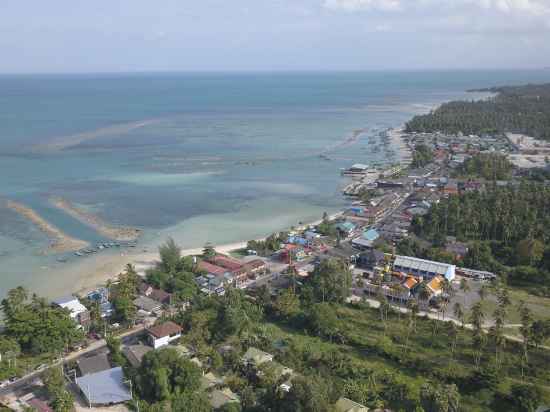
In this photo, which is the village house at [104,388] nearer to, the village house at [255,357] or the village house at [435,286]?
the village house at [255,357]

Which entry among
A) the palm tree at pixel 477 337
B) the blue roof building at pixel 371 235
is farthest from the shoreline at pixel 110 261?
the palm tree at pixel 477 337

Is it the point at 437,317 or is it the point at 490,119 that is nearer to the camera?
the point at 437,317

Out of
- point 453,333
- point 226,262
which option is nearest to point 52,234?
point 226,262

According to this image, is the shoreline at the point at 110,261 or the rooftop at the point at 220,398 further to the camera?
the shoreline at the point at 110,261

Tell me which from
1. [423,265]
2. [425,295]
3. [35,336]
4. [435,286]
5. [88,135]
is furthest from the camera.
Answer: [88,135]

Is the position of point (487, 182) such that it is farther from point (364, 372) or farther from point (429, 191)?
point (364, 372)

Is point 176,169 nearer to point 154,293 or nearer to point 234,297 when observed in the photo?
point 154,293
